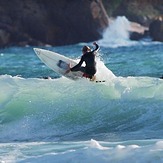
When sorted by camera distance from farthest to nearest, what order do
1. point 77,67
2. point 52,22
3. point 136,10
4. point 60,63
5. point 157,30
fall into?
point 136,10 → point 52,22 → point 157,30 → point 60,63 → point 77,67

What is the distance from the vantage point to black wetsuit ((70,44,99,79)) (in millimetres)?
16953

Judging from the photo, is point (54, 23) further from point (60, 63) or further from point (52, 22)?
point (60, 63)

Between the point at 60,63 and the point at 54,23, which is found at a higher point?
the point at 54,23

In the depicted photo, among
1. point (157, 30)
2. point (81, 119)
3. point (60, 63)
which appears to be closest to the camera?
point (81, 119)

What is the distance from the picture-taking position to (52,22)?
174 ft

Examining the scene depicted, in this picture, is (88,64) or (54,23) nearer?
(88,64)

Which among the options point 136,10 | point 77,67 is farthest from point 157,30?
point 77,67

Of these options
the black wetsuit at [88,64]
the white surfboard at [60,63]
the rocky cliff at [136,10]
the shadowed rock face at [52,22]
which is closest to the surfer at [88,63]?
the black wetsuit at [88,64]

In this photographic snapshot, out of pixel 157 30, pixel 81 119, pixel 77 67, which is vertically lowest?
pixel 81 119

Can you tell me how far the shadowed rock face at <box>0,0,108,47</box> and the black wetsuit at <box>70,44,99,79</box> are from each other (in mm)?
33658

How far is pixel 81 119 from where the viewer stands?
1449 centimetres

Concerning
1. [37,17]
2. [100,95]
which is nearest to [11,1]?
[37,17]

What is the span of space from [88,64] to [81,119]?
9.32 feet

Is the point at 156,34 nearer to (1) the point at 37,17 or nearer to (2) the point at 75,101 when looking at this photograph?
(1) the point at 37,17
